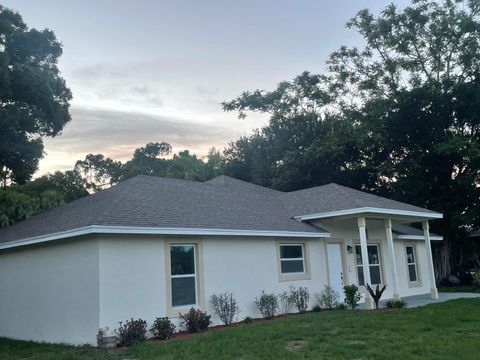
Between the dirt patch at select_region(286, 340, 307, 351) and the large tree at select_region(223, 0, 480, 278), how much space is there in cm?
1956

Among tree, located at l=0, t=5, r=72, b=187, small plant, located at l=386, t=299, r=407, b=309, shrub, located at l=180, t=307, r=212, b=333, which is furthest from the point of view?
tree, located at l=0, t=5, r=72, b=187

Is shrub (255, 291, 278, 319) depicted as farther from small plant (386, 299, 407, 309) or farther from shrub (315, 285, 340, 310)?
small plant (386, 299, 407, 309)

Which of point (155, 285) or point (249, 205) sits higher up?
point (249, 205)

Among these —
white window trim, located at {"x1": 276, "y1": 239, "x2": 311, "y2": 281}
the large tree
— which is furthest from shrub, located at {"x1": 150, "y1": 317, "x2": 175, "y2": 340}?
the large tree

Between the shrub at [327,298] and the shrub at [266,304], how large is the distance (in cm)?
224

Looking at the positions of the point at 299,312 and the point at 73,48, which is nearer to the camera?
the point at 299,312

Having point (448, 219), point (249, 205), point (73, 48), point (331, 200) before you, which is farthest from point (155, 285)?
point (448, 219)

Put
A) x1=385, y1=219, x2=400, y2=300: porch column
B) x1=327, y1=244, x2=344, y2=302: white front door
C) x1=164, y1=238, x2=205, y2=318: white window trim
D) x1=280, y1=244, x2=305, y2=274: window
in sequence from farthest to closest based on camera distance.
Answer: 1. x1=327, y1=244, x2=344, y2=302: white front door
2. x1=280, y1=244, x2=305, y2=274: window
3. x1=385, y1=219, x2=400, y2=300: porch column
4. x1=164, y1=238, x2=205, y2=318: white window trim

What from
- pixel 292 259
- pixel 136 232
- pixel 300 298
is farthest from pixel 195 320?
pixel 292 259

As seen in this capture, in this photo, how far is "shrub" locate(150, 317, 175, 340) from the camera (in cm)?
1119

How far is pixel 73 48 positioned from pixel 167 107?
158 inches

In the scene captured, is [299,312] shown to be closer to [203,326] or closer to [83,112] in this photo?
[203,326]

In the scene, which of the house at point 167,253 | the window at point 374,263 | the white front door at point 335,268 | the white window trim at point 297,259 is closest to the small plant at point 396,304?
the house at point 167,253

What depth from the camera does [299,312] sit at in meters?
15.1
